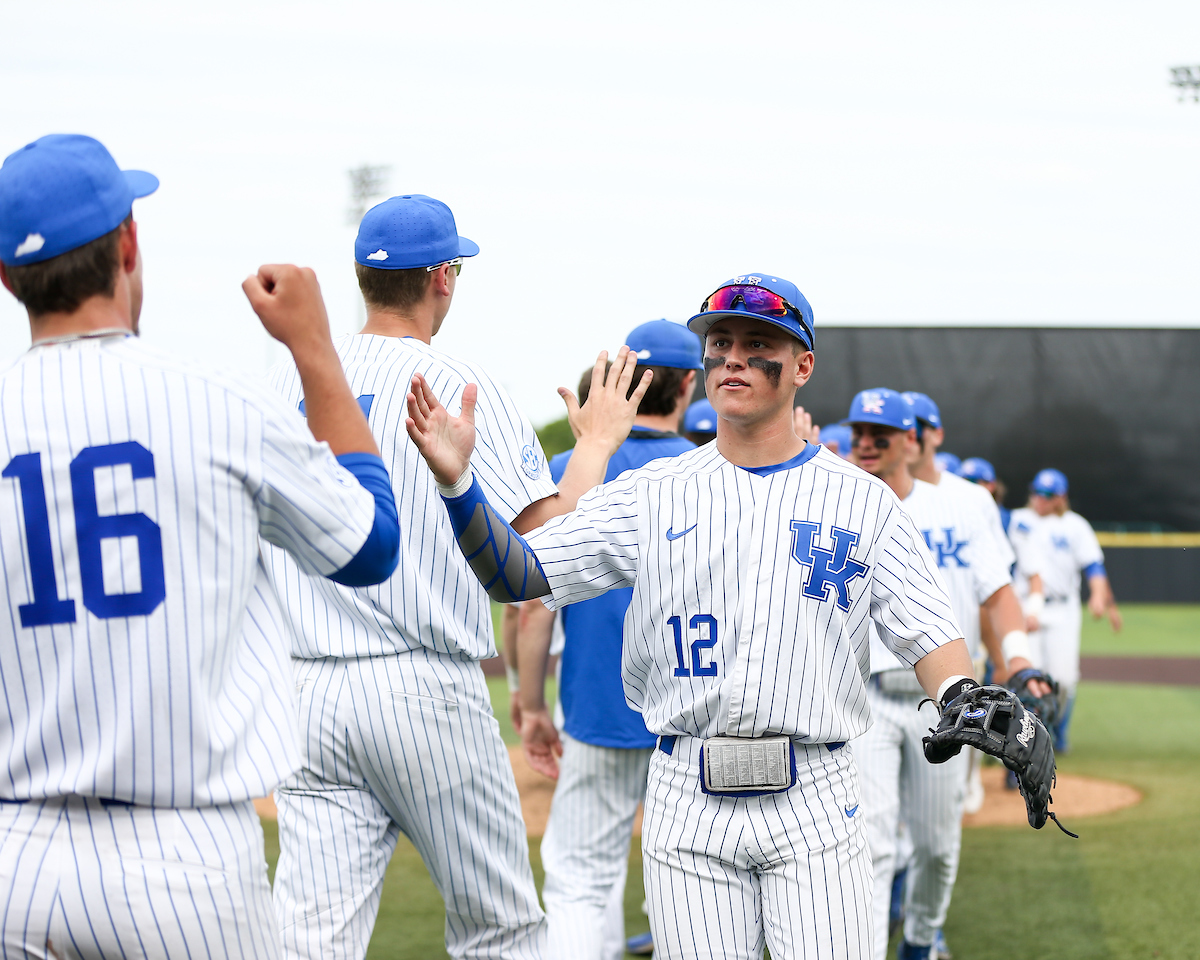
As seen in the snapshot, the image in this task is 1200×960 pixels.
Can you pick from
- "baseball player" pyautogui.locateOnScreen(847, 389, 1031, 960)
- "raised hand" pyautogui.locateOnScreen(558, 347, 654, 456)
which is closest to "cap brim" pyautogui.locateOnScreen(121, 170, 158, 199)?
"raised hand" pyautogui.locateOnScreen(558, 347, 654, 456)

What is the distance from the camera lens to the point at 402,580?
2973 mm

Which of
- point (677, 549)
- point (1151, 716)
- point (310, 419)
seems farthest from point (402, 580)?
point (1151, 716)

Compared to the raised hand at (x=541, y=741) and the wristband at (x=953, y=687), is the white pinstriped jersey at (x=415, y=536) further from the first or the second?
the raised hand at (x=541, y=741)

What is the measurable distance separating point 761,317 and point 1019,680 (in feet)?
A: 6.18

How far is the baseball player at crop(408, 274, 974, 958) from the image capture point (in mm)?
2762

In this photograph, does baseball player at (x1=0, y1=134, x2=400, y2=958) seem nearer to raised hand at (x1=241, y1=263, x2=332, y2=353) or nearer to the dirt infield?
raised hand at (x1=241, y1=263, x2=332, y2=353)

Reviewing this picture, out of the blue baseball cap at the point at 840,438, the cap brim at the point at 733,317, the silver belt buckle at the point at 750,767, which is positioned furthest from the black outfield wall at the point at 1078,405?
the silver belt buckle at the point at 750,767

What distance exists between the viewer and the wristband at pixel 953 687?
9.18ft

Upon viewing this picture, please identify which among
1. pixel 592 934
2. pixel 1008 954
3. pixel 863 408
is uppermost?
pixel 863 408

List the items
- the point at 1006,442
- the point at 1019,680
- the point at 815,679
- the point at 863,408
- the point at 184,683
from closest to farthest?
the point at 184,683, the point at 815,679, the point at 1019,680, the point at 863,408, the point at 1006,442

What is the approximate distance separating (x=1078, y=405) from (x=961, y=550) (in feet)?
65.9

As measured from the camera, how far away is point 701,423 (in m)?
5.55

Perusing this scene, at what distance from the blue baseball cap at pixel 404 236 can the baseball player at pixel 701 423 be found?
94.1 inches

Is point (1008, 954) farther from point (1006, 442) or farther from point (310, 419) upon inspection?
point (1006, 442)
